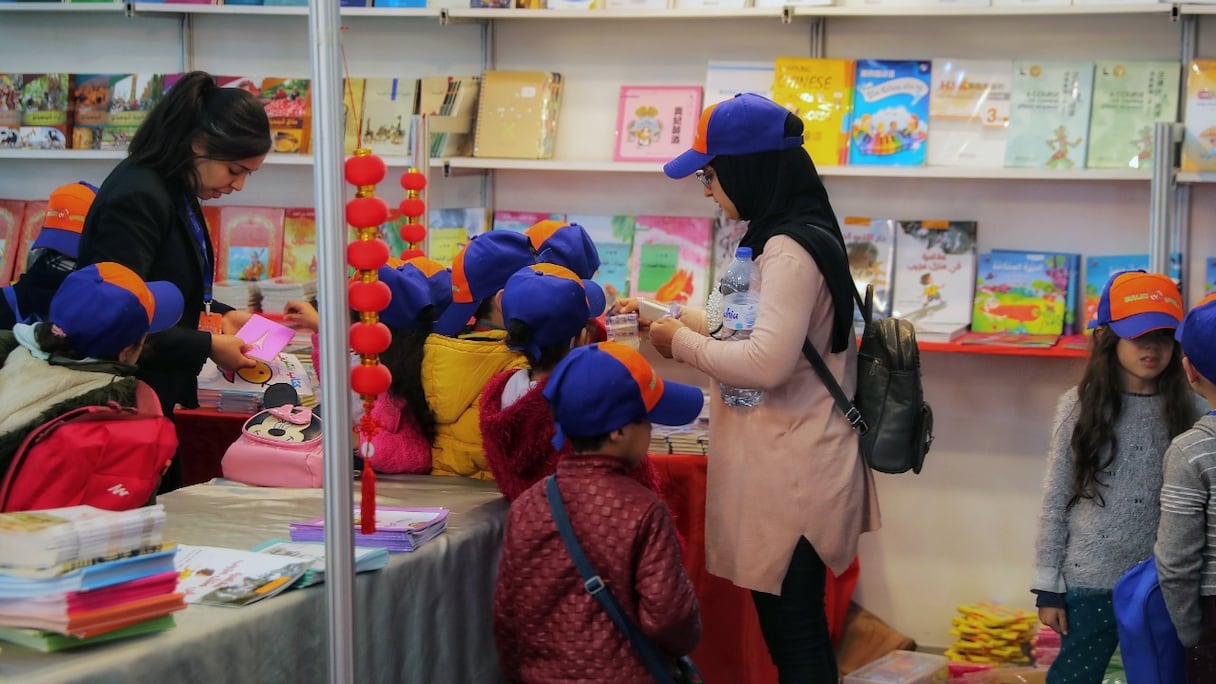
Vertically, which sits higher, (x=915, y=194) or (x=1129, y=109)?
(x=1129, y=109)

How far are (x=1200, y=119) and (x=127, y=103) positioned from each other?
3.81 meters

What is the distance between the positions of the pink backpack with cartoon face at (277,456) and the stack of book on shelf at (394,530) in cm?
35

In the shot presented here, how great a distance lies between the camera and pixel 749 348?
254 centimetres

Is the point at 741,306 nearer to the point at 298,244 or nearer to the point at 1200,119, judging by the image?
the point at 1200,119

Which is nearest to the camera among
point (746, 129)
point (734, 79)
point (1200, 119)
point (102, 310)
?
point (102, 310)

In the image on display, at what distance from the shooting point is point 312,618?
2.13m

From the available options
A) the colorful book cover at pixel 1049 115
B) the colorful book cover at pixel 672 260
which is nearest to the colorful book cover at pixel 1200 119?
the colorful book cover at pixel 1049 115

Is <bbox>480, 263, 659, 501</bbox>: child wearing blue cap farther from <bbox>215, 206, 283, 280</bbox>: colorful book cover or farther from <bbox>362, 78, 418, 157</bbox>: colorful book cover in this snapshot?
<bbox>215, 206, 283, 280</bbox>: colorful book cover

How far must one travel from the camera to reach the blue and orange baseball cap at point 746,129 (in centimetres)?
261

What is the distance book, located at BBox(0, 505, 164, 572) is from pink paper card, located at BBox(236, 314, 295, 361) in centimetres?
115

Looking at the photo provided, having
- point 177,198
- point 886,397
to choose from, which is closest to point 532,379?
Answer: point 886,397

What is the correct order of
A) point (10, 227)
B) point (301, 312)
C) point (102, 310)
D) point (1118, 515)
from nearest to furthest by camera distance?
point (102, 310) < point (1118, 515) < point (301, 312) < point (10, 227)

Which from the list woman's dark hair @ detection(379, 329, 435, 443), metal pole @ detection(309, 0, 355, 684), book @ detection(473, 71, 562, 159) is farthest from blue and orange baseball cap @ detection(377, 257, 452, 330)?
book @ detection(473, 71, 562, 159)

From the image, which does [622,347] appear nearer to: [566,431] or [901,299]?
[566,431]
